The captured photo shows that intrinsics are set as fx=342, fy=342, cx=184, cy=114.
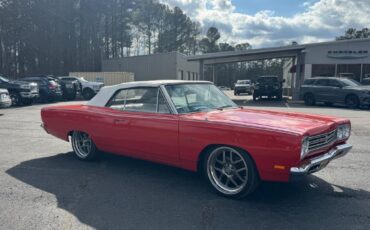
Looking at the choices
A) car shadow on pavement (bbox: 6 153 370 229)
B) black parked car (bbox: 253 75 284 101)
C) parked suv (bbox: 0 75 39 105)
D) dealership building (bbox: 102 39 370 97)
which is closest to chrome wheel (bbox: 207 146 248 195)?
car shadow on pavement (bbox: 6 153 370 229)

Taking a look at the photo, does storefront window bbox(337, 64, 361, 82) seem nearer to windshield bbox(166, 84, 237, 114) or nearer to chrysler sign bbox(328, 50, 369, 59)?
chrysler sign bbox(328, 50, 369, 59)

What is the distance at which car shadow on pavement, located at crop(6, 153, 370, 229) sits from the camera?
12.1 feet

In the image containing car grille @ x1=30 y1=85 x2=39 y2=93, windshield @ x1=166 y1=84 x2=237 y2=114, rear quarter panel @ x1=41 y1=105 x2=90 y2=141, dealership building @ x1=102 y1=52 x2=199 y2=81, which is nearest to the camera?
windshield @ x1=166 y1=84 x2=237 y2=114

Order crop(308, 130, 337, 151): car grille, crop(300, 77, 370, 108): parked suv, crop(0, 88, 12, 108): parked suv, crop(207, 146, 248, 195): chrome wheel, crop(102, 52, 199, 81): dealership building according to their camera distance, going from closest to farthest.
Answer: crop(308, 130, 337, 151): car grille < crop(207, 146, 248, 195): chrome wheel < crop(0, 88, 12, 108): parked suv < crop(300, 77, 370, 108): parked suv < crop(102, 52, 199, 81): dealership building

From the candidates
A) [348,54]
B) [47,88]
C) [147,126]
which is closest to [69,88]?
[47,88]

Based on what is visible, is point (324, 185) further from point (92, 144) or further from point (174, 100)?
point (92, 144)

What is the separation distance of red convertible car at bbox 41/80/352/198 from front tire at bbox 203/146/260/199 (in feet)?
0.04

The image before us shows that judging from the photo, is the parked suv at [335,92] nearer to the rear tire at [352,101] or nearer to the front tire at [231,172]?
the rear tire at [352,101]

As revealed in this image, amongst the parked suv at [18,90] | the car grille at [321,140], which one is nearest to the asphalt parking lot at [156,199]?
the car grille at [321,140]

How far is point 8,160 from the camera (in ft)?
20.8

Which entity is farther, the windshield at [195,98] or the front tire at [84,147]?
the front tire at [84,147]

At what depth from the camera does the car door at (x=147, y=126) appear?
471 centimetres

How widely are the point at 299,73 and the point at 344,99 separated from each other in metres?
6.80

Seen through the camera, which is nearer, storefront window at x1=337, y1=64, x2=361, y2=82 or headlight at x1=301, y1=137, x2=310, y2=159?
headlight at x1=301, y1=137, x2=310, y2=159
